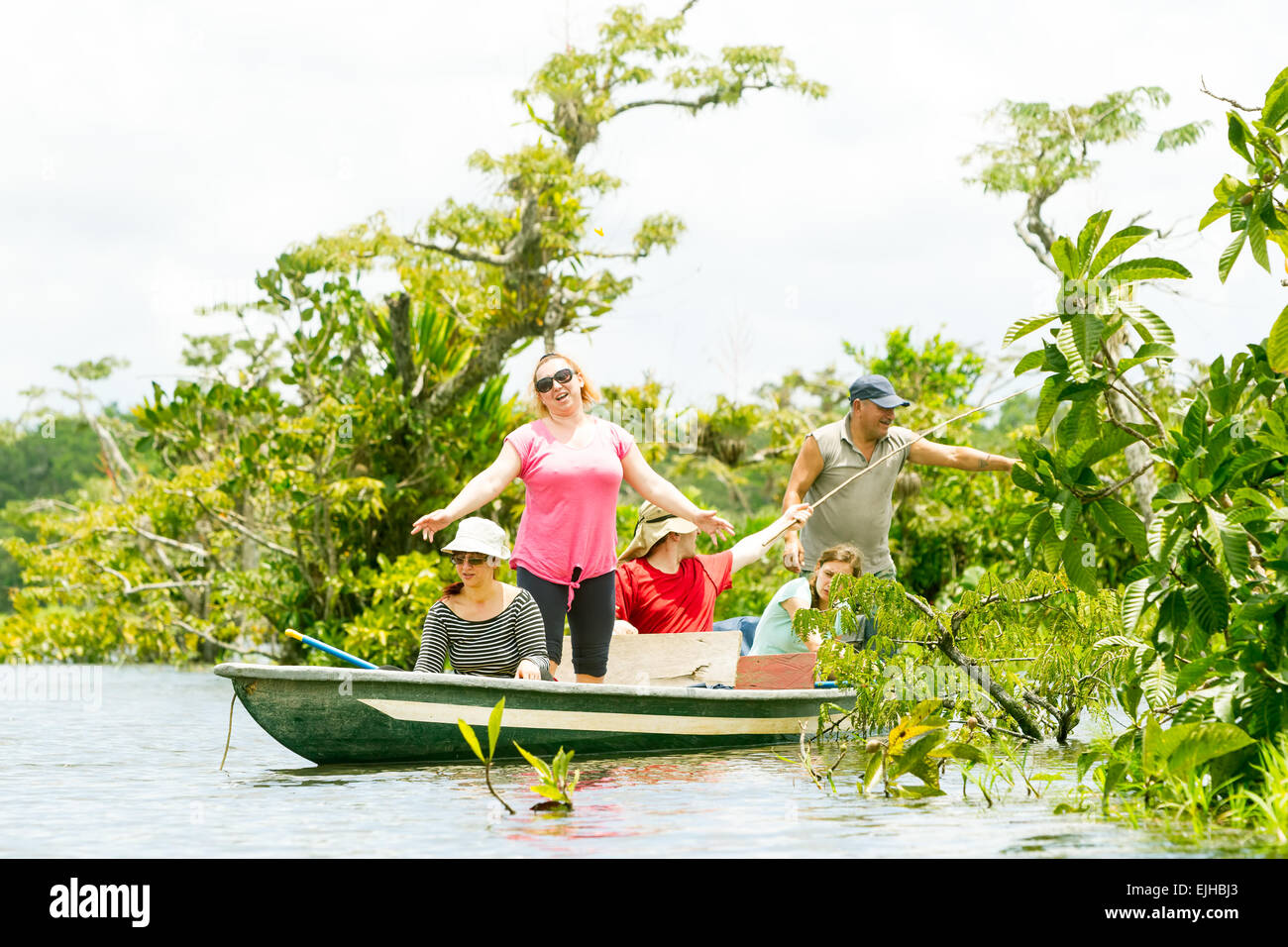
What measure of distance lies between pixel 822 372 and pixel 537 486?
28199 millimetres

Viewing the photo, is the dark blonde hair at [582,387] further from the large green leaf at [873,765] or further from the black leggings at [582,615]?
the large green leaf at [873,765]

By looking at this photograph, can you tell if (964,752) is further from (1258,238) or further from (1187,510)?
(1258,238)

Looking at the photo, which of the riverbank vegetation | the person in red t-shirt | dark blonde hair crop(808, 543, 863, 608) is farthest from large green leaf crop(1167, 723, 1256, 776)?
the person in red t-shirt

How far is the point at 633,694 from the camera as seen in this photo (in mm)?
6238

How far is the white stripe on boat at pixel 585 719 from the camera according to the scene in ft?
19.2

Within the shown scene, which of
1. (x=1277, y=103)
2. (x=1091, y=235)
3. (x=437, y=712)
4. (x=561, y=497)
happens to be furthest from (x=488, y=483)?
(x=1277, y=103)

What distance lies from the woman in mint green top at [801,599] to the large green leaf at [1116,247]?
85.3 inches

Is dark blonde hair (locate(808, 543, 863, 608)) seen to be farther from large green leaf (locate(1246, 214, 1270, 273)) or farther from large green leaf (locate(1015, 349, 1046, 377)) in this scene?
large green leaf (locate(1246, 214, 1270, 273))

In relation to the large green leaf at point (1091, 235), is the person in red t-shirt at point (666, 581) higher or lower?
lower

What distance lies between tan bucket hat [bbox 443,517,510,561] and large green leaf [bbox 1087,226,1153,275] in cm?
264

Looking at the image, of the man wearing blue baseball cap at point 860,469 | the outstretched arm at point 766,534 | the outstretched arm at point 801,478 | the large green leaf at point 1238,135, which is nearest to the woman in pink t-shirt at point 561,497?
the outstretched arm at point 766,534
